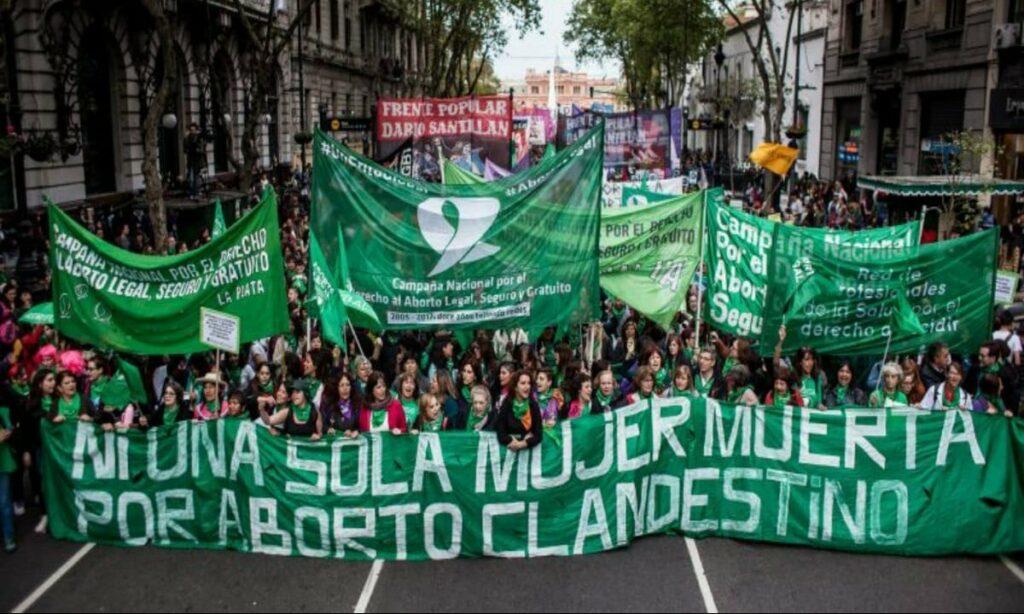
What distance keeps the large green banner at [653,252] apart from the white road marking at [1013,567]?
170 inches

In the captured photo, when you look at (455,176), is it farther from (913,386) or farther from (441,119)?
(913,386)

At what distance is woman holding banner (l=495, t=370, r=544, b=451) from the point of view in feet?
28.6

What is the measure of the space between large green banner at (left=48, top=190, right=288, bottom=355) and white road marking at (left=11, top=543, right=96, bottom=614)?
76.7 inches

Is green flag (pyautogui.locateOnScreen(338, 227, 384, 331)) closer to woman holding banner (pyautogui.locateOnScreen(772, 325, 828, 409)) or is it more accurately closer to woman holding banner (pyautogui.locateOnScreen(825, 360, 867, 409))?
woman holding banner (pyautogui.locateOnScreen(772, 325, 828, 409))

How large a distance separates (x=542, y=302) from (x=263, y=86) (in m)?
13.6

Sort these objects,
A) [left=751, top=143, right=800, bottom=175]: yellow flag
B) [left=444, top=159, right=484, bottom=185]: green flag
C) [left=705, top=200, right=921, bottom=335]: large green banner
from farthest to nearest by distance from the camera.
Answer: [left=751, top=143, right=800, bottom=175]: yellow flag → [left=444, top=159, right=484, bottom=185]: green flag → [left=705, top=200, right=921, bottom=335]: large green banner

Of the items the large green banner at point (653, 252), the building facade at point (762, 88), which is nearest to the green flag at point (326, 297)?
the large green banner at point (653, 252)

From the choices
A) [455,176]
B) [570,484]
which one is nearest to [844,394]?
[570,484]

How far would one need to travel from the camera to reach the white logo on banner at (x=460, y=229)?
10.2 metres

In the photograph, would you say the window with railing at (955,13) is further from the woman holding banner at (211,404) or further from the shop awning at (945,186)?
the woman holding banner at (211,404)

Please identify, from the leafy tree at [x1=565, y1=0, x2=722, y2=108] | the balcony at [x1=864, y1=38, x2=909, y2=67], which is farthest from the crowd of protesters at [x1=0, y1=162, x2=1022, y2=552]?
the leafy tree at [x1=565, y1=0, x2=722, y2=108]

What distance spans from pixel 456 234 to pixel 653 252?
2653 mm

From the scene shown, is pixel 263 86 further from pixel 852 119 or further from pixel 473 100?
pixel 852 119

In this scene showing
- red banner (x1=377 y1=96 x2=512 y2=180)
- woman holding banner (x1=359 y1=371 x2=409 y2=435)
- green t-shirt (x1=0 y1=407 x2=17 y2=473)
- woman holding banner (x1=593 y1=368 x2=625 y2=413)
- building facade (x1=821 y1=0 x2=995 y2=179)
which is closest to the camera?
green t-shirt (x1=0 y1=407 x2=17 y2=473)
